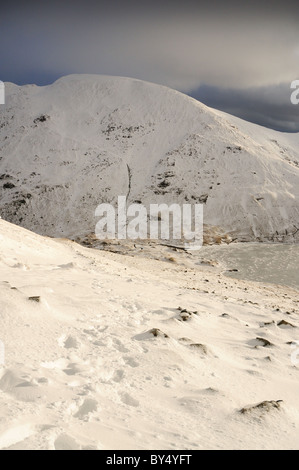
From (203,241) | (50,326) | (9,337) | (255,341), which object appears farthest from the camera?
(203,241)

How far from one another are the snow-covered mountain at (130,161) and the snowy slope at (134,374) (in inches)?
1775

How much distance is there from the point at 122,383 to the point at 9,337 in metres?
2.63

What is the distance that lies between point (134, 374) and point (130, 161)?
75.0 metres

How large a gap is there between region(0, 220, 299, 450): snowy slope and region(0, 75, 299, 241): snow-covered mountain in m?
45.1

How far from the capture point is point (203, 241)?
50656 millimetres

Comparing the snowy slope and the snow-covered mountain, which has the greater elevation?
the snow-covered mountain

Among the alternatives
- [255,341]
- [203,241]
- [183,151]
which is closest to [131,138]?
[183,151]

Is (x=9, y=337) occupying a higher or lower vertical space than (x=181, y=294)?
higher

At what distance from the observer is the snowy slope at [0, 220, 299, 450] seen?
4.68 m

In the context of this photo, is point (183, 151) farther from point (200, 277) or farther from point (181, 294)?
point (181, 294)

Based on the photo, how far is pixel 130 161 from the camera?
259ft

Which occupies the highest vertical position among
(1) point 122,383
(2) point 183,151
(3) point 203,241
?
(2) point 183,151

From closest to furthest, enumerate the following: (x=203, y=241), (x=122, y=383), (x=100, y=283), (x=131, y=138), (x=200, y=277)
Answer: (x=122, y=383), (x=100, y=283), (x=200, y=277), (x=203, y=241), (x=131, y=138)

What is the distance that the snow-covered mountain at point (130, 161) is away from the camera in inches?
2463
